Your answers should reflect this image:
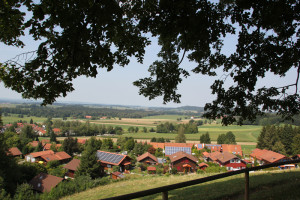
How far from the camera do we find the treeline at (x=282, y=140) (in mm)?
40484

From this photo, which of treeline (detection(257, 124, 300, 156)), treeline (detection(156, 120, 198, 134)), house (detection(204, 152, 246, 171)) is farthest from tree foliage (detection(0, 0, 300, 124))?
treeline (detection(156, 120, 198, 134))

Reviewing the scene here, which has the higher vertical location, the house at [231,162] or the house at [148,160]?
the house at [231,162]

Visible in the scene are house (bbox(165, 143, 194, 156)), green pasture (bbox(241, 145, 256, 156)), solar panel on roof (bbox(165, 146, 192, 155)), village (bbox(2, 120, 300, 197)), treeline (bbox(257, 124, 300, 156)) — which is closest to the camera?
village (bbox(2, 120, 300, 197))

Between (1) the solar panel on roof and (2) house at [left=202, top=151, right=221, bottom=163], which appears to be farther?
(1) the solar panel on roof

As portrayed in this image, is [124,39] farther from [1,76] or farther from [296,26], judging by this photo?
[296,26]

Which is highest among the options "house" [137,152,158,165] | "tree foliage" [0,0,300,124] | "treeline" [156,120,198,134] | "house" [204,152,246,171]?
"tree foliage" [0,0,300,124]

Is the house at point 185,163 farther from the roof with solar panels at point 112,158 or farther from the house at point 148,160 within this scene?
the roof with solar panels at point 112,158

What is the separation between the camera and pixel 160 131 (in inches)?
3438

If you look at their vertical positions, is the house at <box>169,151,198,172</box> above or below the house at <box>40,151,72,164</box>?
above

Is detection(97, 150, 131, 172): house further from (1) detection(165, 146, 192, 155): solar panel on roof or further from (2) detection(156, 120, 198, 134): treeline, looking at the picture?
→ (2) detection(156, 120, 198, 134): treeline

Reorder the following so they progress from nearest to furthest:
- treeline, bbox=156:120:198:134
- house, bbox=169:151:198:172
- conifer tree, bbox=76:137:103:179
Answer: conifer tree, bbox=76:137:103:179, house, bbox=169:151:198:172, treeline, bbox=156:120:198:134

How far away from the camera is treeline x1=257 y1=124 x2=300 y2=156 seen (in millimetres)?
40484

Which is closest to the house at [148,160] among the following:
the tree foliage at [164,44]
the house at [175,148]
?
the house at [175,148]

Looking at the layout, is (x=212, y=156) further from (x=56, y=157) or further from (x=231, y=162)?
(x=56, y=157)
